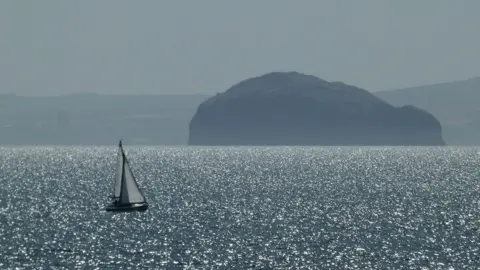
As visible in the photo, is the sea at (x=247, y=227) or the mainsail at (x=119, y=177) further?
the mainsail at (x=119, y=177)

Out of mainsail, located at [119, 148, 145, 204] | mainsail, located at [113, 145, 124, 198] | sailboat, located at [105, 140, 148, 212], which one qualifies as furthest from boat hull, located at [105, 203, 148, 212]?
mainsail, located at [113, 145, 124, 198]

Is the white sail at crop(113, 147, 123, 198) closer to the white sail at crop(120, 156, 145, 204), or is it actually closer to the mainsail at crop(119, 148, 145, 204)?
the mainsail at crop(119, 148, 145, 204)

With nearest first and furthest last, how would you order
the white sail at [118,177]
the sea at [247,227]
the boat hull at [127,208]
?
1. the sea at [247,227]
2. the white sail at [118,177]
3. the boat hull at [127,208]

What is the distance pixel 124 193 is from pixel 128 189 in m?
0.71

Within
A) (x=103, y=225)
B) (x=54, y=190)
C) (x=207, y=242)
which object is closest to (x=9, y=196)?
(x=54, y=190)

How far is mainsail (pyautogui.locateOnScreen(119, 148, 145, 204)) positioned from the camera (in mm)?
107500

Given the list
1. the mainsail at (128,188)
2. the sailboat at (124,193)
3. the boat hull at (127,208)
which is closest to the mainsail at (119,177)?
the sailboat at (124,193)

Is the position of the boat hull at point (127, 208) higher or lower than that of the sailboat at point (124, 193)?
lower

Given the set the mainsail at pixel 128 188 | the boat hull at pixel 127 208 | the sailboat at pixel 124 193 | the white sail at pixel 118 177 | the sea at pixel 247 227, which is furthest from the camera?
the mainsail at pixel 128 188

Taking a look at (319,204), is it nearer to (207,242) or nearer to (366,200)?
(366,200)

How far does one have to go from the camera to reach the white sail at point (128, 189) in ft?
353

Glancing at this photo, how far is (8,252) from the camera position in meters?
77.0

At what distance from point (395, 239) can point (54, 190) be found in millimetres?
73562

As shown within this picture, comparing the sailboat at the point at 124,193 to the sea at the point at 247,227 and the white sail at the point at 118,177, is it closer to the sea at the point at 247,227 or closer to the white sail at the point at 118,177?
the white sail at the point at 118,177
